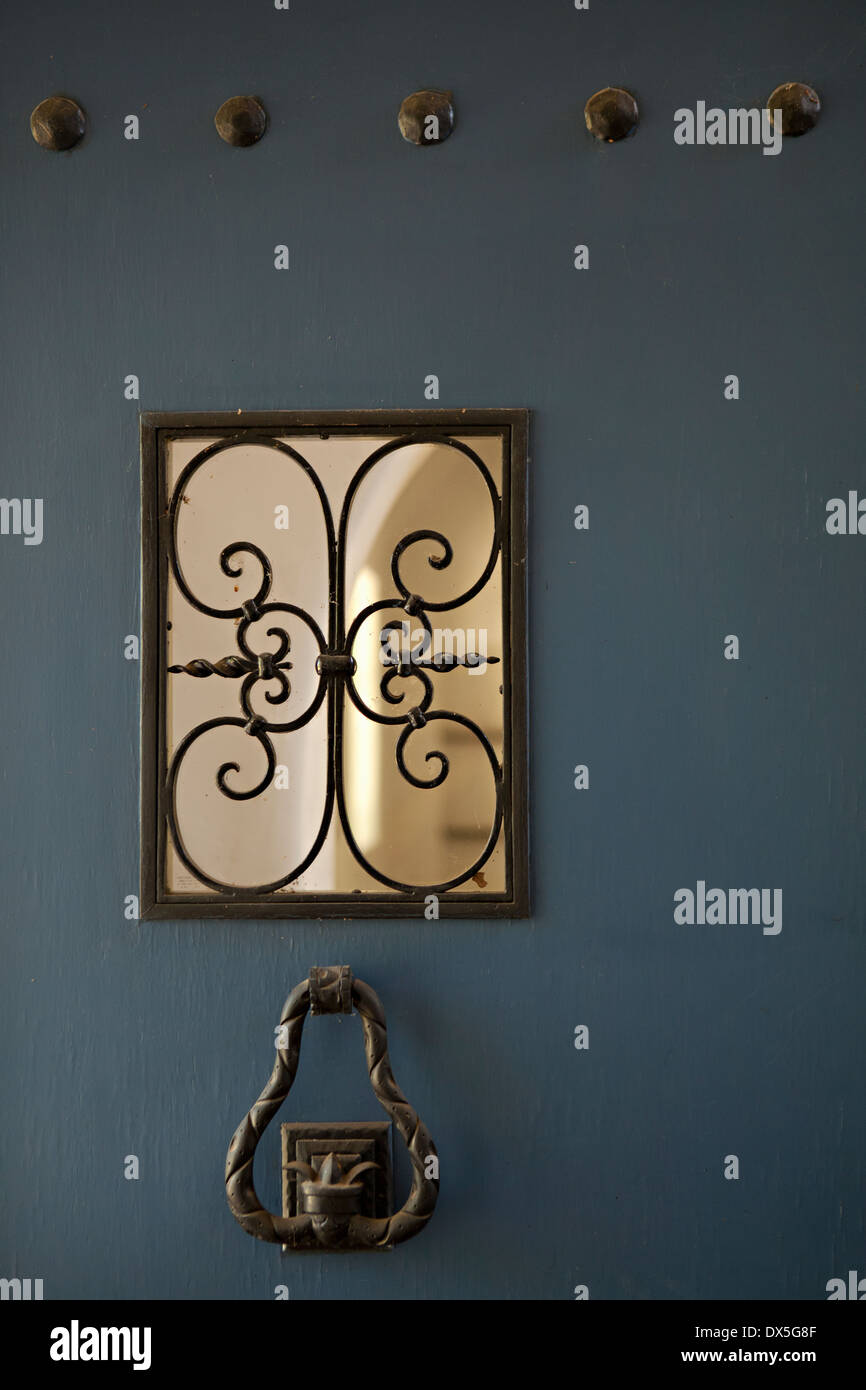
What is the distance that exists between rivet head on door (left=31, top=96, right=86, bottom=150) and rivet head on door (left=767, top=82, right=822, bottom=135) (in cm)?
→ 83

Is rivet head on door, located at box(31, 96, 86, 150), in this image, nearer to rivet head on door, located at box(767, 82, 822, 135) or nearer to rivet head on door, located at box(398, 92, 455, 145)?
rivet head on door, located at box(398, 92, 455, 145)

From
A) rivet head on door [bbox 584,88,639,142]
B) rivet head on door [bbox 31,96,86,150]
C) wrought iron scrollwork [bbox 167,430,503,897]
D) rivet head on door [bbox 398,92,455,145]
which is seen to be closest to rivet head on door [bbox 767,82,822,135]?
rivet head on door [bbox 584,88,639,142]

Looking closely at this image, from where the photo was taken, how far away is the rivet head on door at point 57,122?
Result: 115cm

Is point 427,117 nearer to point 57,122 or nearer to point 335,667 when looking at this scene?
point 57,122

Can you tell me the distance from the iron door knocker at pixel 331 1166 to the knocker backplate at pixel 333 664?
0.34 feet

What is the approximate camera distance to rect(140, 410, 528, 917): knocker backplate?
1.15 metres

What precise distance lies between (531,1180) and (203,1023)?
0.43 m

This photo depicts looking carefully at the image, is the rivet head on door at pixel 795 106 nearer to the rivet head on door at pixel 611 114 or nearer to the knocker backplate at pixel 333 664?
the rivet head on door at pixel 611 114

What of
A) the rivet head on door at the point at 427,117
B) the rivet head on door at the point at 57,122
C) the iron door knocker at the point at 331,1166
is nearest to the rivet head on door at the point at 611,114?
the rivet head on door at the point at 427,117

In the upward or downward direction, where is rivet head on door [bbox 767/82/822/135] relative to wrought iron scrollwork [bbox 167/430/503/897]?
upward

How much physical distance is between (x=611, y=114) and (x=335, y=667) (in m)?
0.72

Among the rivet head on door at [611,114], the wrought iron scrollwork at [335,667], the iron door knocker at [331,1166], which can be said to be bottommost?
the iron door knocker at [331,1166]

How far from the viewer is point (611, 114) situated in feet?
3.73

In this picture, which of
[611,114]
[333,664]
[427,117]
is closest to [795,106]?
[611,114]
